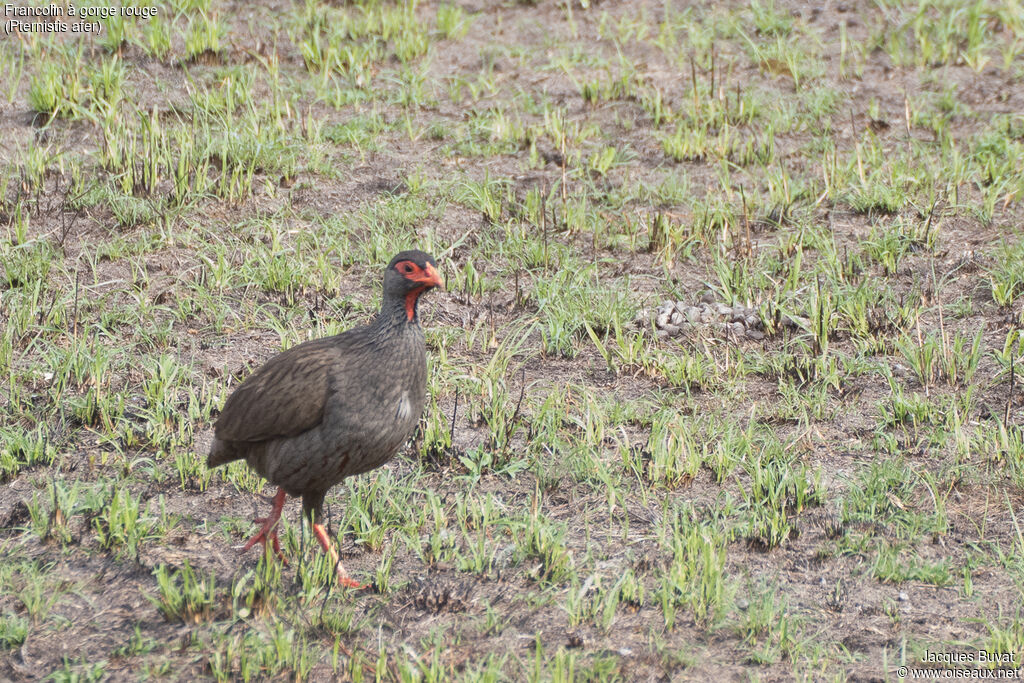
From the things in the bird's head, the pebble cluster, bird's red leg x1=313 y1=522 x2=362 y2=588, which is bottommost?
bird's red leg x1=313 y1=522 x2=362 y2=588

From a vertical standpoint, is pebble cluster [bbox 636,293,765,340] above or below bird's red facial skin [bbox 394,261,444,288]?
below

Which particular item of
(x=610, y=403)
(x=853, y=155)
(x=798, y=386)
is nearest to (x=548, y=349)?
(x=610, y=403)

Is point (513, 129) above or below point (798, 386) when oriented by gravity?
above

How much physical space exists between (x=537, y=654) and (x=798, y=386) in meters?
2.56

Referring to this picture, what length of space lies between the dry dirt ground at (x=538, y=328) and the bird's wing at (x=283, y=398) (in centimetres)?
54

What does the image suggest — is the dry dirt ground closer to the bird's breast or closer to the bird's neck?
the bird's breast

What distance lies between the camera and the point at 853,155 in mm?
7746

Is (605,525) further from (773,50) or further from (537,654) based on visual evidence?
(773,50)

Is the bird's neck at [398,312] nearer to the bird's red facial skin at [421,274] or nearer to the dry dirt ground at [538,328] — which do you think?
the bird's red facial skin at [421,274]

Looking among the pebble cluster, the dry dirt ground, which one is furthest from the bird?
the pebble cluster

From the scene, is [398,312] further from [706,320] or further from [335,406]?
[706,320]

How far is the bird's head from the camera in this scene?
4605 mm

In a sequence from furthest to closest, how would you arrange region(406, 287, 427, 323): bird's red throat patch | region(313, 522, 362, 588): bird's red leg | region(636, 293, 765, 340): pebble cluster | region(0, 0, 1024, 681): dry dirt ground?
region(636, 293, 765, 340): pebble cluster → region(406, 287, 427, 323): bird's red throat patch → region(313, 522, 362, 588): bird's red leg → region(0, 0, 1024, 681): dry dirt ground

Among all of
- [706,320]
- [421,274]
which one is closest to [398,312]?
[421,274]
